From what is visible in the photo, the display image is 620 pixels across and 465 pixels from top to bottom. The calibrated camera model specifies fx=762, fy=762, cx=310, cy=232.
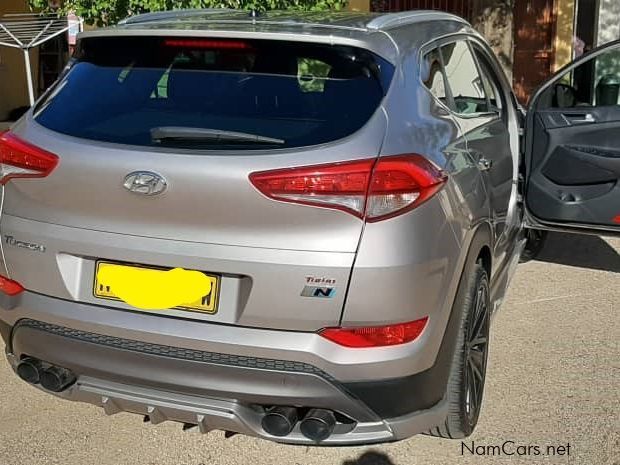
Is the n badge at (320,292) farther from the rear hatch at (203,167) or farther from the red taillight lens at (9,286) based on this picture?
the red taillight lens at (9,286)

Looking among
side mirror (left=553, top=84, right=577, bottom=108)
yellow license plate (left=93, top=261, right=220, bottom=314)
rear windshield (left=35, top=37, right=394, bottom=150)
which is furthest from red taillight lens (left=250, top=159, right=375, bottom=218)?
side mirror (left=553, top=84, right=577, bottom=108)

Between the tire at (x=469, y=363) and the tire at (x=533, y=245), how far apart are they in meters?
2.47

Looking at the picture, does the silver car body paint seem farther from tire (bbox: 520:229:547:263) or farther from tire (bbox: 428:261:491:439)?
tire (bbox: 520:229:547:263)

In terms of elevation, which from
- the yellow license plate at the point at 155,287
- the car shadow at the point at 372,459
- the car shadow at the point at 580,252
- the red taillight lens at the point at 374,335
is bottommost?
the car shadow at the point at 580,252

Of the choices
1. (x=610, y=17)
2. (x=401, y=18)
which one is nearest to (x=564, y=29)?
(x=610, y=17)

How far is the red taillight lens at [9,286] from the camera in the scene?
108 inches

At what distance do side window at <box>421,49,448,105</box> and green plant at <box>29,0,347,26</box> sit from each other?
276 centimetres

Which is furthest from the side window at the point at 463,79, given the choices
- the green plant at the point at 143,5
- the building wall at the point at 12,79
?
the building wall at the point at 12,79

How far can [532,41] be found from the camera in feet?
38.9

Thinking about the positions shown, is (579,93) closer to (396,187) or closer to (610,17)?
(396,187)

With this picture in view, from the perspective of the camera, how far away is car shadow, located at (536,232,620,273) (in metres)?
5.75

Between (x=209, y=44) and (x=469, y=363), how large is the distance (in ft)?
5.27

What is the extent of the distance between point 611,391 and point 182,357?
2245mm

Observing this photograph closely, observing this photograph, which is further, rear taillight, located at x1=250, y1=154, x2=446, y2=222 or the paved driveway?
the paved driveway
